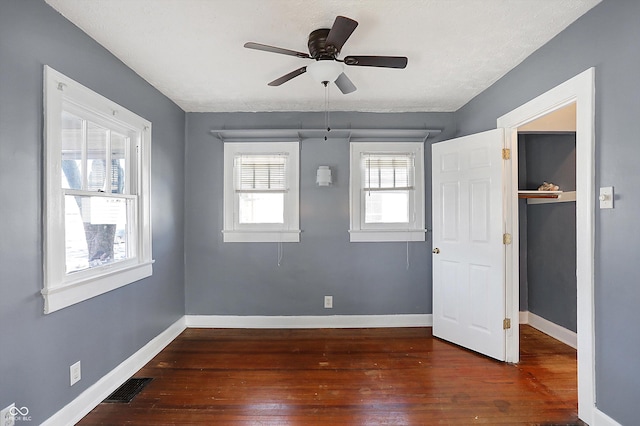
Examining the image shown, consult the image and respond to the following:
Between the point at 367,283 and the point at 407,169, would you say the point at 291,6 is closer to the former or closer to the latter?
the point at 407,169

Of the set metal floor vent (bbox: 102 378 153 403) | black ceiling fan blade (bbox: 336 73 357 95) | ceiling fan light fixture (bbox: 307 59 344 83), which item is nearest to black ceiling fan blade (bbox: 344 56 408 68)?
ceiling fan light fixture (bbox: 307 59 344 83)

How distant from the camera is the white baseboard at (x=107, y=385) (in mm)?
1835

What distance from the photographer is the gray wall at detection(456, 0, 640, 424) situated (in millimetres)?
1578

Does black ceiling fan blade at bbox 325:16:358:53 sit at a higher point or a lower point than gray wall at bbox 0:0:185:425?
higher

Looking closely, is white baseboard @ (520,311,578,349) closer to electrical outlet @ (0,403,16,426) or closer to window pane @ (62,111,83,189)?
electrical outlet @ (0,403,16,426)

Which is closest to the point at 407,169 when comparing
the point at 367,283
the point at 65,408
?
the point at 367,283

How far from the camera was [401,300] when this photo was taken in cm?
350

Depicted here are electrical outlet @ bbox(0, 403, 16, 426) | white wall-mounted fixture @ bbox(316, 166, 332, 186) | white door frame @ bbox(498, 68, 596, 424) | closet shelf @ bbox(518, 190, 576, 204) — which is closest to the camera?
electrical outlet @ bbox(0, 403, 16, 426)

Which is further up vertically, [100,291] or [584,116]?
[584,116]

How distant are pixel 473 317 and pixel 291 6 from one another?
2.97 m

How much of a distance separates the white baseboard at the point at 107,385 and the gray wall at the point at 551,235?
4077mm

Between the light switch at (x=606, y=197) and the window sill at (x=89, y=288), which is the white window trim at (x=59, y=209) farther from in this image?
the light switch at (x=606, y=197)

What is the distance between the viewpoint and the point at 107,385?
217cm

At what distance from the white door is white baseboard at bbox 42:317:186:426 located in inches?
111
